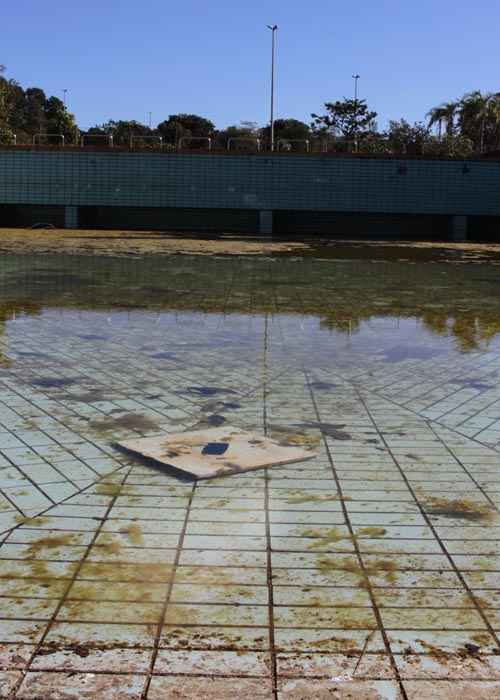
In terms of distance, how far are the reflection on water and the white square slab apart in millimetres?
2618

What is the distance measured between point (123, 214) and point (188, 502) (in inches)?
1060

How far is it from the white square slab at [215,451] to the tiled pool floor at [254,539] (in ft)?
Result: 0.38

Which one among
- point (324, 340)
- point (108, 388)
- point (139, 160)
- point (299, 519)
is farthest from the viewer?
point (139, 160)

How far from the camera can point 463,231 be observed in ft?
92.3

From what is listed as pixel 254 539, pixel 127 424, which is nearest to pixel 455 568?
pixel 254 539

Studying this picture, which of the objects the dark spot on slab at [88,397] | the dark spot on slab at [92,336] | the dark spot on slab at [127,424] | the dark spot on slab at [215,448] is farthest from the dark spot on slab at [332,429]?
the dark spot on slab at [92,336]

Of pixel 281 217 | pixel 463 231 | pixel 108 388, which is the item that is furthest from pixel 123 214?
pixel 108 388

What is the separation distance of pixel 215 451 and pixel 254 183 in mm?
23818

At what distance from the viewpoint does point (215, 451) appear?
4.61 metres

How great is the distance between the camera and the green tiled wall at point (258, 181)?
27562 millimetres

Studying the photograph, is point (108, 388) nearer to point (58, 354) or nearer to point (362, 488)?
point (58, 354)

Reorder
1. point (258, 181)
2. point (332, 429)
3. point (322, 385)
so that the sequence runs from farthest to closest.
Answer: point (258, 181) < point (322, 385) < point (332, 429)

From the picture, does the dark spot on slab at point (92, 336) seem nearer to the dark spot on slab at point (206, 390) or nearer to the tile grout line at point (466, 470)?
the dark spot on slab at point (206, 390)

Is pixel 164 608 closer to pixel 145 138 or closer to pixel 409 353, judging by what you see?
pixel 409 353
